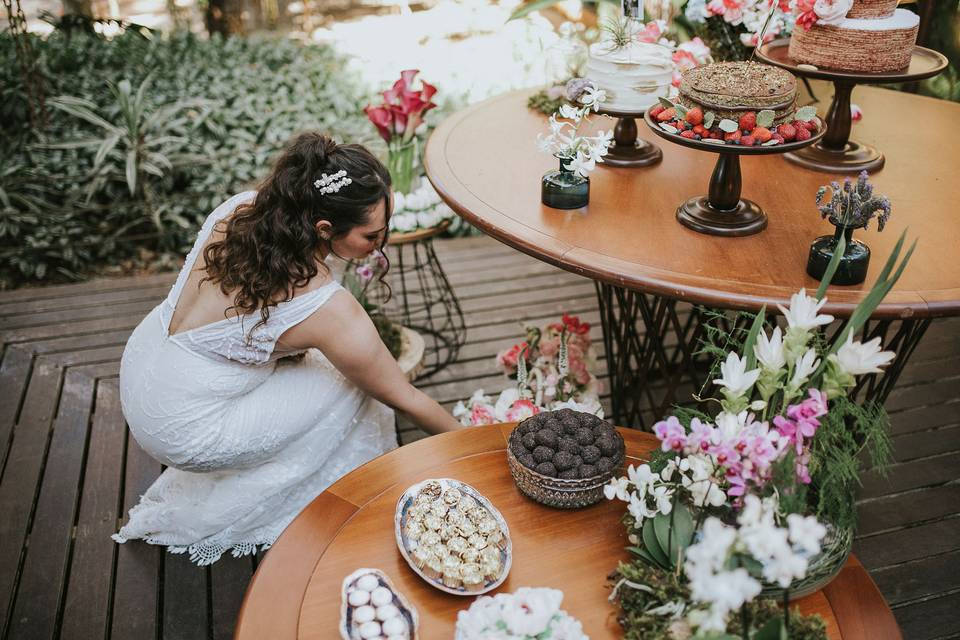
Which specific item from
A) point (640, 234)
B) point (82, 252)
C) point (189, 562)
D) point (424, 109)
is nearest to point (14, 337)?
point (82, 252)

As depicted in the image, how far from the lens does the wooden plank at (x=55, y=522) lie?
6.60ft

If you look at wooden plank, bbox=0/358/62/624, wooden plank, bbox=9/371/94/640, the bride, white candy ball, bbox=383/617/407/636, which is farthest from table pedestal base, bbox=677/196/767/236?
wooden plank, bbox=0/358/62/624

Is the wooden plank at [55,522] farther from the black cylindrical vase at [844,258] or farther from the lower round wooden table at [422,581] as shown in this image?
the black cylindrical vase at [844,258]

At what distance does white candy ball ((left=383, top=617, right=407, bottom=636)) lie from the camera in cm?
123

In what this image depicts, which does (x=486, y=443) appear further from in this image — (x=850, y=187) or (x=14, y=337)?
(x=14, y=337)

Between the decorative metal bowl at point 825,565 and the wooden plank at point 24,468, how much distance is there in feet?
6.41

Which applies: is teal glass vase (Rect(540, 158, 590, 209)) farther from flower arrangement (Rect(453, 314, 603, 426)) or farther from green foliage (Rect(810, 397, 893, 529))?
green foliage (Rect(810, 397, 893, 529))

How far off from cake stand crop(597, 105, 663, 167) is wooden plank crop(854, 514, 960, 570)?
4.24 ft

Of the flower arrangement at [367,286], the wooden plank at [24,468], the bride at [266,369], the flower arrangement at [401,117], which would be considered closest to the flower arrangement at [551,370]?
the bride at [266,369]

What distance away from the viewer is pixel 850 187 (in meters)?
1.53

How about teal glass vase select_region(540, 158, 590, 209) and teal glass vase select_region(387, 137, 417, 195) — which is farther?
teal glass vase select_region(387, 137, 417, 195)

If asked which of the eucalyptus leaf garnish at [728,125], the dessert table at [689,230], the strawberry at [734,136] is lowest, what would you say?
the dessert table at [689,230]

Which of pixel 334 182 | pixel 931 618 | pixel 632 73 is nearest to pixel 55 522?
pixel 334 182

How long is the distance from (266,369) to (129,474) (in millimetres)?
814
